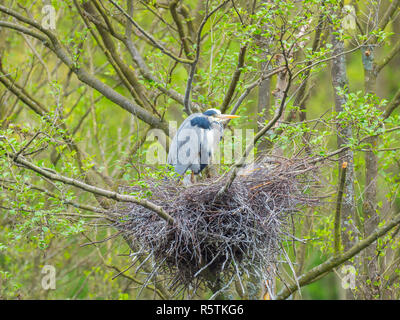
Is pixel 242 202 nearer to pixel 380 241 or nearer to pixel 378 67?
pixel 380 241

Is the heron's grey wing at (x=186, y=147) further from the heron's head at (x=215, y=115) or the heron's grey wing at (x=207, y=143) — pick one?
the heron's head at (x=215, y=115)

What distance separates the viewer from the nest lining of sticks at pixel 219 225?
12.6 feet

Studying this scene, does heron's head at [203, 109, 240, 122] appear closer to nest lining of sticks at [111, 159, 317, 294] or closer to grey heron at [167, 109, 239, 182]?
grey heron at [167, 109, 239, 182]

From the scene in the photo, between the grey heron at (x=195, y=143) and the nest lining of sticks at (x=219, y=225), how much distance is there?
1.17 meters

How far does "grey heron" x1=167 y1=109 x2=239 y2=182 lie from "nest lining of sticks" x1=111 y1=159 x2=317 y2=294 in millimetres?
1170

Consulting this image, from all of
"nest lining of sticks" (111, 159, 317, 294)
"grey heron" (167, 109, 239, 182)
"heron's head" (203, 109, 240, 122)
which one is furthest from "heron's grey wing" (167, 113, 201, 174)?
"nest lining of sticks" (111, 159, 317, 294)

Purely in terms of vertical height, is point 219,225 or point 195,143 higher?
point 195,143

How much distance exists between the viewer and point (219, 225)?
3920 millimetres

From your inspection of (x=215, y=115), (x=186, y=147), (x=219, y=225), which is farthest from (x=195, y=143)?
(x=219, y=225)

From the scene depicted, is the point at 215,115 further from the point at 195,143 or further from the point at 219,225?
the point at 219,225

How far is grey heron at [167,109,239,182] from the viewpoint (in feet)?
17.7

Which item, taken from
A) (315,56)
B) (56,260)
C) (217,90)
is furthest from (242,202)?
(56,260)

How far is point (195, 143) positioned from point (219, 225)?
66.4 inches
